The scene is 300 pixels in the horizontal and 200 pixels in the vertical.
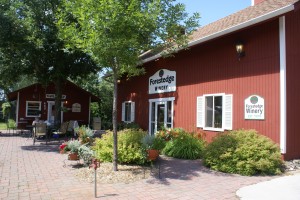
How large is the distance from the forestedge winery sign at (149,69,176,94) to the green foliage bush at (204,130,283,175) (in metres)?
5.29

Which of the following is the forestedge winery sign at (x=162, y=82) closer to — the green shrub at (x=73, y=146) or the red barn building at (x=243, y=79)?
the red barn building at (x=243, y=79)

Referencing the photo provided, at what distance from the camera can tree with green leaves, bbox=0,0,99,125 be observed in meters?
14.3

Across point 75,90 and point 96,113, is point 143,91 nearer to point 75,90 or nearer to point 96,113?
point 75,90

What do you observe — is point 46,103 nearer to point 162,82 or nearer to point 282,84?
point 162,82

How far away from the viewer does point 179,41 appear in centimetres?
841

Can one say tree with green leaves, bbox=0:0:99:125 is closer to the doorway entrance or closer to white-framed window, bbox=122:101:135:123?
white-framed window, bbox=122:101:135:123

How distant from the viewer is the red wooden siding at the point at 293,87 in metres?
8.66

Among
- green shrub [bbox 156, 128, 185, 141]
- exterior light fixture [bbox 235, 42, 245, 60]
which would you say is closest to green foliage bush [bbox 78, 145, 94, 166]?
green shrub [bbox 156, 128, 185, 141]

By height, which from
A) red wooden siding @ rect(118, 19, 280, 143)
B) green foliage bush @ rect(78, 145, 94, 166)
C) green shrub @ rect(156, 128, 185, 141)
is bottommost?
green foliage bush @ rect(78, 145, 94, 166)

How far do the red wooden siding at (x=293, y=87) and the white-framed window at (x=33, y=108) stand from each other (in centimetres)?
1996

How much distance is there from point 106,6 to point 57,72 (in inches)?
417

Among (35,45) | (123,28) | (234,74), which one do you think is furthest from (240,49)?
(35,45)

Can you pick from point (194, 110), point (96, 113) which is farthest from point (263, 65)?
point (96, 113)

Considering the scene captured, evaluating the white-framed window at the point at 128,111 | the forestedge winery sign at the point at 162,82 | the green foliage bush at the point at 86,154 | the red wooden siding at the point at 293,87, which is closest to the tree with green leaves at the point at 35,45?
the white-framed window at the point at 128,111
